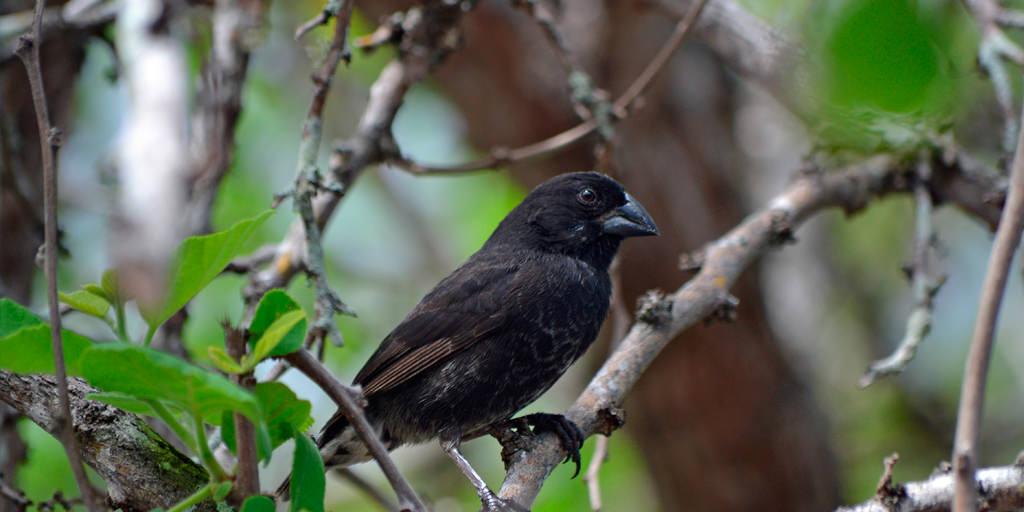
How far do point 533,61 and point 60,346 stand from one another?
454 cm

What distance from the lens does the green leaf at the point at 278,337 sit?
71.8 inches

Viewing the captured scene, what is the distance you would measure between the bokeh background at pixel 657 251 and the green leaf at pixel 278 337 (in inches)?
86.4

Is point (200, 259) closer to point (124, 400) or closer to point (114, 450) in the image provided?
point (124, 400)

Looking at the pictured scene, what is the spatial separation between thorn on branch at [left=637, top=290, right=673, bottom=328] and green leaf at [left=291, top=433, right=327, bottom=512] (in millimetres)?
1613

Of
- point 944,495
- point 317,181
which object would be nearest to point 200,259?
point 317,181

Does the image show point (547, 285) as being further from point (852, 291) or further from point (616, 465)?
point (852, 291)

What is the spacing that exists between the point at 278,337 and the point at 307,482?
33 cm

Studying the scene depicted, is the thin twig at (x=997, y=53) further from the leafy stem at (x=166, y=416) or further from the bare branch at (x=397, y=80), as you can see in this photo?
the leafy stem at (x=166, y=416)

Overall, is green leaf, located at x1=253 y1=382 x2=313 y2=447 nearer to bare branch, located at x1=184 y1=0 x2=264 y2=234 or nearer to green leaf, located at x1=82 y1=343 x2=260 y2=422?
green leaf, located at x1=82 y1=343 x2=260 y2=422

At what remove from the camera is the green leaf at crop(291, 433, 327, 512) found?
6.52 ft

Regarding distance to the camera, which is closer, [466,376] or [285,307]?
[285,307]

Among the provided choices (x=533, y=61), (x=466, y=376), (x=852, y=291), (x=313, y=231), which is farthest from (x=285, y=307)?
(x=852, y=291)

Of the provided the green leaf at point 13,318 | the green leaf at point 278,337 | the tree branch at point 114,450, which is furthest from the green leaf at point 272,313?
the tree branch at point 114,450

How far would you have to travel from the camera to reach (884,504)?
8.99 ft
